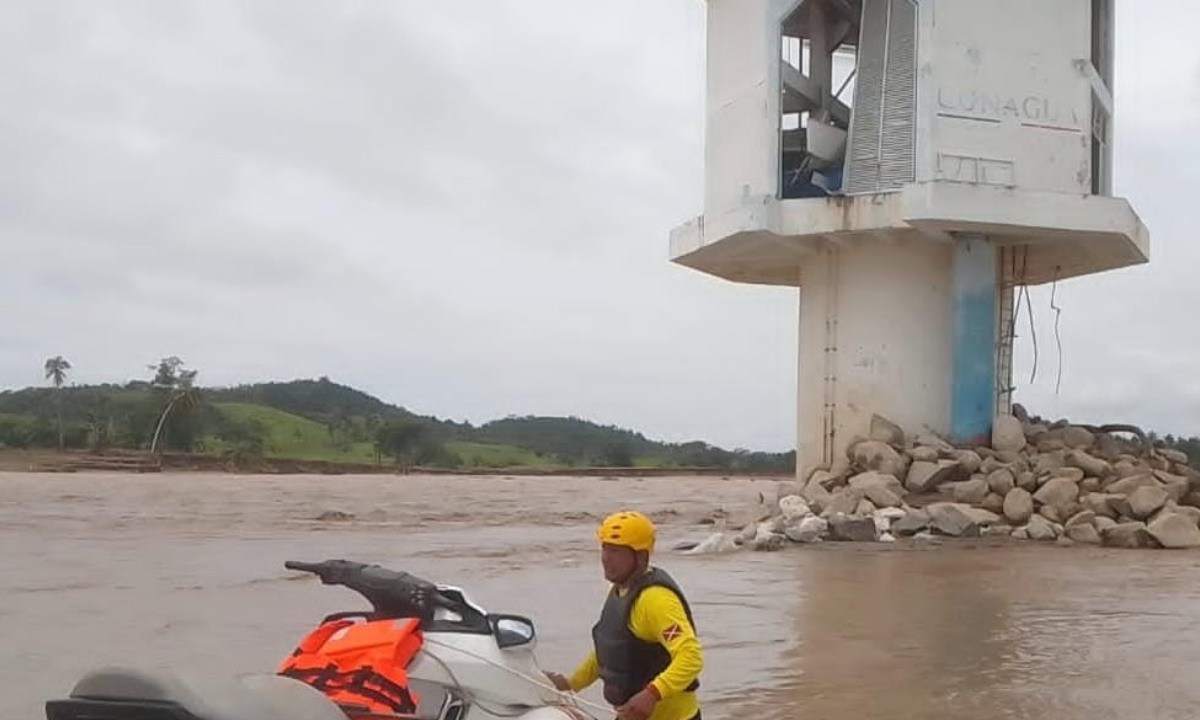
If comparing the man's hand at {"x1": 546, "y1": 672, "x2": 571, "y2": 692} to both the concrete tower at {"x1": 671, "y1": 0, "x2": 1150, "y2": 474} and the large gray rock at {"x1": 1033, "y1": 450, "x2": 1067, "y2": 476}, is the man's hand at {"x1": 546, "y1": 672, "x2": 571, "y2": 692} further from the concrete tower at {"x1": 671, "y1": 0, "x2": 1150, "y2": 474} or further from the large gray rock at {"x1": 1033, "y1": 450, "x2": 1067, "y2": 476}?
the large gray rock at {"x1": 1033, "y1": 450, "x2": 1067, "y2": 476}

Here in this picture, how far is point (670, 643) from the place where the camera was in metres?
4.74

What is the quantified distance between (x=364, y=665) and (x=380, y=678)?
70 mm

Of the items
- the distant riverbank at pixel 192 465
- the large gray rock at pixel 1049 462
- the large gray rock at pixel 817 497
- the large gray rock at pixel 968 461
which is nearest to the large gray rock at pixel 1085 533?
the large gray rock at pixel 1049 462

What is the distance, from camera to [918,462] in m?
19.1

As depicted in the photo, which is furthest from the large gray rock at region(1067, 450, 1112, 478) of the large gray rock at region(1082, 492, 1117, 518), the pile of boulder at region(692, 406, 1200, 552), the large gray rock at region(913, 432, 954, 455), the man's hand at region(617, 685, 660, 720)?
the man's hand at region(617, 685, 660, 720)

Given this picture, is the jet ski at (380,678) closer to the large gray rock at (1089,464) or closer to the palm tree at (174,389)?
the large gray rock at (1089,464)

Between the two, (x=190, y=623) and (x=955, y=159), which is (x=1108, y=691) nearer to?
(x=190, y=623)

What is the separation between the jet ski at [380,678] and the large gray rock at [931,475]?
15.2 metres

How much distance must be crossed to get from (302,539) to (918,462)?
30.8 ft

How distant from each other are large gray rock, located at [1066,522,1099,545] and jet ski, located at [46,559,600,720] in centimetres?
1498

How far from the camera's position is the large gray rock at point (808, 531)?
17.5 meters

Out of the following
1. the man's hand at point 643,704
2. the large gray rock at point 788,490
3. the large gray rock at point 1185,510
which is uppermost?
the large gray rock at point 788,490

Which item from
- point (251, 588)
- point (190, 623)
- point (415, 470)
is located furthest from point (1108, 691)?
point (415, 470)

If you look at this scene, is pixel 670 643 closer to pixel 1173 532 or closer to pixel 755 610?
pixel 755 610
